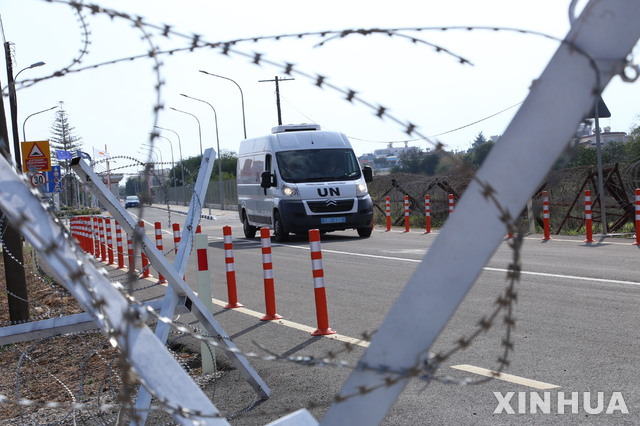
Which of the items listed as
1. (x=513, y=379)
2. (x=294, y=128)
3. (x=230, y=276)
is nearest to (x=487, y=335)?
(x=513, y=379)

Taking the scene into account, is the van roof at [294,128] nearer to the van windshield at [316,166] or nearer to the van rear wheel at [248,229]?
the van windshield at [316,166]

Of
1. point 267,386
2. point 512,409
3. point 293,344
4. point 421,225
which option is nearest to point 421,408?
point 512,409

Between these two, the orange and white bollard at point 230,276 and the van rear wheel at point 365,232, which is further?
the van rear wheel at point 365,232

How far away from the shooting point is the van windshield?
22.4 meters

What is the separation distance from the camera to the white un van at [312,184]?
2198 centimetres

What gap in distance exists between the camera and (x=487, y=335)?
7.32 meters

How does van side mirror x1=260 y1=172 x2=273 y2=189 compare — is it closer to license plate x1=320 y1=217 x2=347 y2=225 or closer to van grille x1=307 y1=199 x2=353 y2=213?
van grille x1=307 y1=199 x2=353 y2=213

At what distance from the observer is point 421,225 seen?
102 feet

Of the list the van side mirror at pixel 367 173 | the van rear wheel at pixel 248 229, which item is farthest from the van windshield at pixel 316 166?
the van rear wheel at pixel 248 229

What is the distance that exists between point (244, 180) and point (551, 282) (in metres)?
15.8

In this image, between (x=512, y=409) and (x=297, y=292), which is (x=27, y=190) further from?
(x=297, y=292)

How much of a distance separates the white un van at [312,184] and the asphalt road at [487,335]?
5.75m
